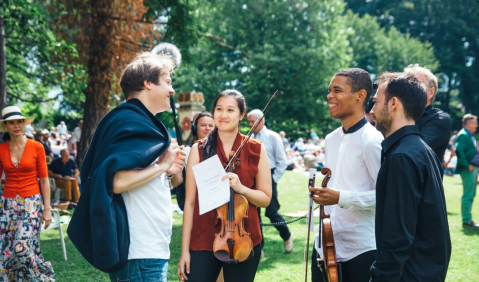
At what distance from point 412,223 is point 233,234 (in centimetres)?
124

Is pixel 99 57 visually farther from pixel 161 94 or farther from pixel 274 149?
pixel 161 94

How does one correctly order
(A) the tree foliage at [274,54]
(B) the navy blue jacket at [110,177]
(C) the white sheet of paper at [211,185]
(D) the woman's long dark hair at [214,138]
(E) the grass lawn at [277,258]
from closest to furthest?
(B) the navy blue jacket at [110,177] < (C) the white sheet of paper at [211,185] < (D) the woman's long dark hair at [214,138] < (E) the grass lawn at [277,258] < (A) the tree foliage at [274,54]

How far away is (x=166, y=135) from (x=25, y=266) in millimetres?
3673

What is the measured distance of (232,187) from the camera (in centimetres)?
305

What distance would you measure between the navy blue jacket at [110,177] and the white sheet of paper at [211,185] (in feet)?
1.79

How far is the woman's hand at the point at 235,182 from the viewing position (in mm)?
3043

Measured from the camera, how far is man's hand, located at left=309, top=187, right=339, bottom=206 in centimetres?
292

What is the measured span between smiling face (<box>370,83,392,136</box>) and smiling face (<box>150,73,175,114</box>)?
3.96 ft

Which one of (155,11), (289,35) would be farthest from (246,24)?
(155,11)

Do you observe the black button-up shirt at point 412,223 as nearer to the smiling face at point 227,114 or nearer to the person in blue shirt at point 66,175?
the smiling face at point 227,114

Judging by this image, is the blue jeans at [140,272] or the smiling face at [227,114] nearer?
the blue jeans at [140,272]

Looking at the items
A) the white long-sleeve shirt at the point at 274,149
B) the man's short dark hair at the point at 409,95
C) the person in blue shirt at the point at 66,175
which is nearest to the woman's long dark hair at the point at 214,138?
the man's short dark hair at the point at 409,95

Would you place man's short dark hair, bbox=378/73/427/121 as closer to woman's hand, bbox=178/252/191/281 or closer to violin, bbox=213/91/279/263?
violin, bbox=213/91/279/263

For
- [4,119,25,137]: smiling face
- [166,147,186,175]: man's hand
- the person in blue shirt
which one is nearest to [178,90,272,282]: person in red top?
[166,147,186,175]: man's hand
